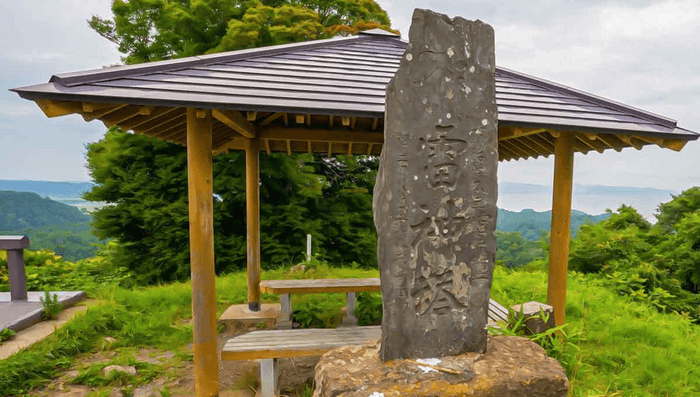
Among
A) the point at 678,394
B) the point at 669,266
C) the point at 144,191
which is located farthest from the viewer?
the point at 144,191

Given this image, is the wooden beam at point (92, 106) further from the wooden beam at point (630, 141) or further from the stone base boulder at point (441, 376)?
the wooden beam at point (630, 141)

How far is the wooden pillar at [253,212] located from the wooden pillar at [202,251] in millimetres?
1783

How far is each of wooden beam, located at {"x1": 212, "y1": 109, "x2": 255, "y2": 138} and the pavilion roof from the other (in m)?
0.01

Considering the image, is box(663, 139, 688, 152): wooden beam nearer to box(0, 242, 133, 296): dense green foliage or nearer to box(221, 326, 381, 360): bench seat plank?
box(221, 326, 381, 360): bench seat plank

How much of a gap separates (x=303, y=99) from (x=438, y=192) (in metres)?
1.66

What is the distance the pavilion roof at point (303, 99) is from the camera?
120 inches

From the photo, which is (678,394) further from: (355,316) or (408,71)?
(408,71)

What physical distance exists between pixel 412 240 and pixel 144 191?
881 cm

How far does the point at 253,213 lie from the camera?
537 centimetres

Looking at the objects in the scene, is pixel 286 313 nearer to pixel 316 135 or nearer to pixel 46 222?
pixel 316 135

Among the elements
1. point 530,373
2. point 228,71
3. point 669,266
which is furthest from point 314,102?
point 669,266

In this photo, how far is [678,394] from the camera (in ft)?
12.0

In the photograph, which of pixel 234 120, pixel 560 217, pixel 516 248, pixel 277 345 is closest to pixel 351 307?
pixel 277 345

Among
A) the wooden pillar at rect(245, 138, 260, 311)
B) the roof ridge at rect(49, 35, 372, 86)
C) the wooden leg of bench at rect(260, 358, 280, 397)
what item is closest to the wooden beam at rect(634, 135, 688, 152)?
the roof ridge at rect(49, 35, 372, 86)
